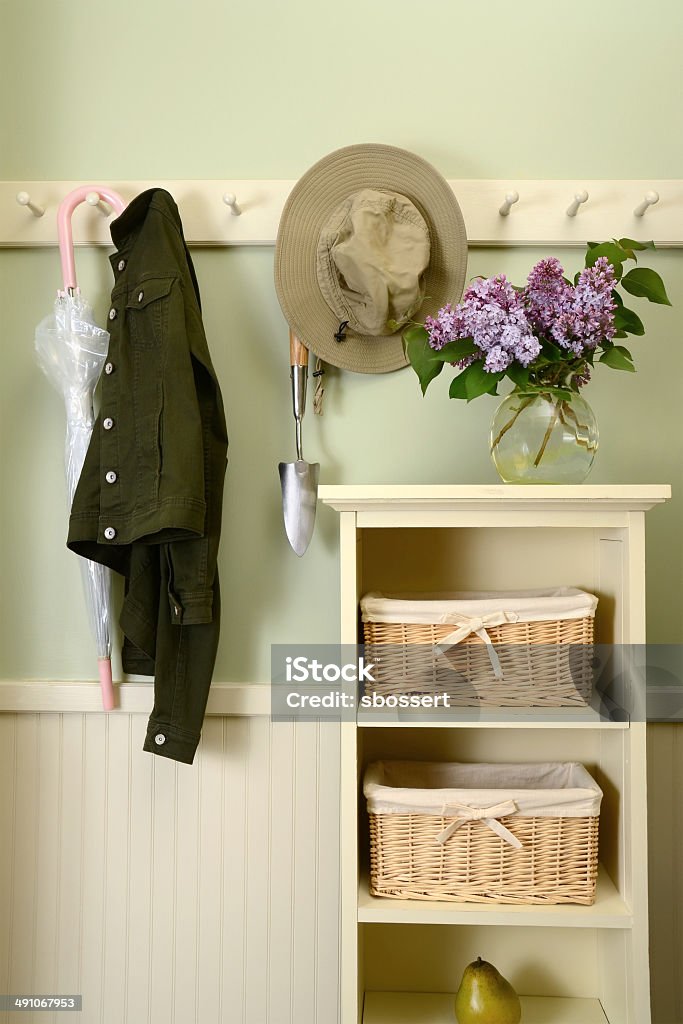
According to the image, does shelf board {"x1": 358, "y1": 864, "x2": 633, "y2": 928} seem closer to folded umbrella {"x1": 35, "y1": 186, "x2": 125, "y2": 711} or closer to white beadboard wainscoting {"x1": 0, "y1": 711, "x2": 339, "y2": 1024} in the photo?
white beadboard wainscoting {"x1": 0, "y1": 711, "x2": 339, "y2": 1024}

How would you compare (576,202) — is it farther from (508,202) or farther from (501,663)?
(501,663)

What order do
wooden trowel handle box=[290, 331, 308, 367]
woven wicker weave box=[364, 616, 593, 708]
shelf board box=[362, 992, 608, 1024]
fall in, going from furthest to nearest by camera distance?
wooden trowel handle box=[290, 331, 308, 367] → shelf board box=[362, 992, 608, 1024] → woven wicker weave box=[364, 616, 593, 708]

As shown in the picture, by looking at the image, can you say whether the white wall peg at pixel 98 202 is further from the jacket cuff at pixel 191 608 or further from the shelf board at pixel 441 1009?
the shelf board at pixel 441 1009

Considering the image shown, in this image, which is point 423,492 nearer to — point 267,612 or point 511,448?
point 511,448

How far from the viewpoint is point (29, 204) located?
1558mm

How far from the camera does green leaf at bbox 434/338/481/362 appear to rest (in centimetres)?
129

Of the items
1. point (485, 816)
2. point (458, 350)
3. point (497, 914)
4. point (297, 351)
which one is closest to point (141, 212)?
point (297, 351)

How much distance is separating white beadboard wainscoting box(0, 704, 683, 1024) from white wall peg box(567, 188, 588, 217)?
3.08 ft

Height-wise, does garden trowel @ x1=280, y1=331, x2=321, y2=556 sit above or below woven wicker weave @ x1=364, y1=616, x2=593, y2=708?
above

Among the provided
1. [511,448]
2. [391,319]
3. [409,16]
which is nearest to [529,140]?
[409,16]

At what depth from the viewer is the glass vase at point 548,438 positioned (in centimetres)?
131

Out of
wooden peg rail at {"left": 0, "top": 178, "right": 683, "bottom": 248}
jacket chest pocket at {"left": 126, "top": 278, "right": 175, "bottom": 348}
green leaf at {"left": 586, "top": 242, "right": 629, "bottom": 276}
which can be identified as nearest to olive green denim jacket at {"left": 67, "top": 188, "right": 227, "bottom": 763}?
jacket chest pocket at {"left": 126, "top": 278, "right": 175, "bottom": 348}

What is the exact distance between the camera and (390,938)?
1571 millimetres

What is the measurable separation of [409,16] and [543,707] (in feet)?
4.11
